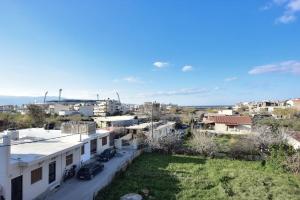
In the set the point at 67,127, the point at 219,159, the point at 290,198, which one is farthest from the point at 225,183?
the point at 67,127

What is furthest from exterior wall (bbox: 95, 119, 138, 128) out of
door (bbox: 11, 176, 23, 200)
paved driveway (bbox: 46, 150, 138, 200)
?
door (bbox: 11, 176, 23, 200)

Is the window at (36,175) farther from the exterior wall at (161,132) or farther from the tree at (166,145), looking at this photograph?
the exterior wall at (161,132)

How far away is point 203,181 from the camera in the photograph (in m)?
20.8

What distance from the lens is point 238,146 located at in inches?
1215

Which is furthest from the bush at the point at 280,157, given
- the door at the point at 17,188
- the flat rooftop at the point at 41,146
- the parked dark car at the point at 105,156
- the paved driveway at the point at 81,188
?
the door at the point at 17,188

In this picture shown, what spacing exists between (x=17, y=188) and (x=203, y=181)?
12052mm

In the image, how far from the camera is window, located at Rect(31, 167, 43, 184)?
681 inches

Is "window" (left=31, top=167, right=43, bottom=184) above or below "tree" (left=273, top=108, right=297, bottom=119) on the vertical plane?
below

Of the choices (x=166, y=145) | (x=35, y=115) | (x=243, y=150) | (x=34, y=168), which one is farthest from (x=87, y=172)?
(x=35, y=115)

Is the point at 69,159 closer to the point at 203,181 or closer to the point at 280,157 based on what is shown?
the point at 203,181

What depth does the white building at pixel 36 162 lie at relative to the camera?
15078 mm

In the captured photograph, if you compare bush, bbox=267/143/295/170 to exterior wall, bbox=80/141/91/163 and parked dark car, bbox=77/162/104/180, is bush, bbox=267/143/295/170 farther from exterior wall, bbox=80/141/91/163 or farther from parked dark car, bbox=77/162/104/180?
exterior wall, bbox=80/141/91/163

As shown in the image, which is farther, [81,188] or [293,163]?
[293,163]

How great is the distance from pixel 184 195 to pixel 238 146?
1500 centimetres
